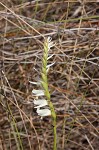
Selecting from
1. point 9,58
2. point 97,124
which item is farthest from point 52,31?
point 97,124

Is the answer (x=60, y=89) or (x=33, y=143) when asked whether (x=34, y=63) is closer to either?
(x=60, y=89)

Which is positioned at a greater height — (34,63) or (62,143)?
(34,63)

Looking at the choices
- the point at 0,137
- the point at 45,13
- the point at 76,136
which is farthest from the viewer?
the point at 45,13

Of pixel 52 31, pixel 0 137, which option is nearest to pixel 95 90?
pixel 52 31

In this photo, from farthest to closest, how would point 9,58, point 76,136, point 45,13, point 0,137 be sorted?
1. point 45,13
2. point 9,58
3. point 76,136
4. point 0,137

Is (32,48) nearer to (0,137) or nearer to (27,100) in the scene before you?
(27,100)

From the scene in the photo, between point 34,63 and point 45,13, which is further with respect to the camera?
point 45,13

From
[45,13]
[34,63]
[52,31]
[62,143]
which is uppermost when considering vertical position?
[45,13]
